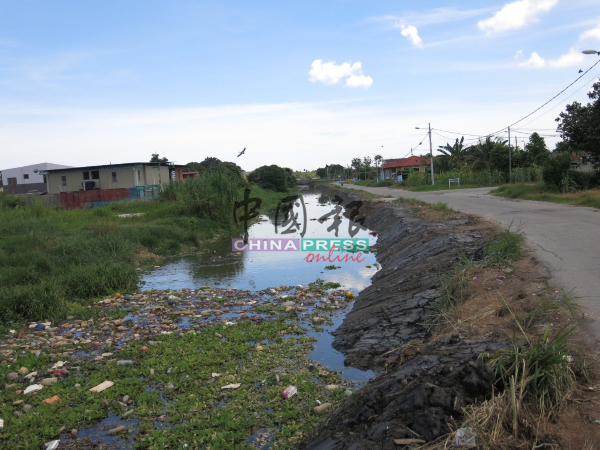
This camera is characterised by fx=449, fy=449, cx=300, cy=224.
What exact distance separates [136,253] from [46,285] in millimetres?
5778

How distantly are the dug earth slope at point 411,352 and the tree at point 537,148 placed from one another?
32228mm

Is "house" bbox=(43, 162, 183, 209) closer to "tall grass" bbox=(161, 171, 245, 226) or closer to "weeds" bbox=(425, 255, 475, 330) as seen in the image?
"tall grass" bbox=(161, 171, 245, 226)

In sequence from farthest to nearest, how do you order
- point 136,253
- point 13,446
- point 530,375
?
point 136,253 < point 13,446 < point 530,375

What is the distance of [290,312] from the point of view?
8.51m

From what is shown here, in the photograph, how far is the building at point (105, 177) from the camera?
115 ft

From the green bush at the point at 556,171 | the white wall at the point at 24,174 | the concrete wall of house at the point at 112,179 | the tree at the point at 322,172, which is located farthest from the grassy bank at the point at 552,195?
the tree at the point at 322,172

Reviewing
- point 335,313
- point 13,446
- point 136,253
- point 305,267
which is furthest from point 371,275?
point 13,446

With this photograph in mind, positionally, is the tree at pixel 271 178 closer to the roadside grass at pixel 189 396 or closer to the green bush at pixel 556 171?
the green bush at pixel 556 171

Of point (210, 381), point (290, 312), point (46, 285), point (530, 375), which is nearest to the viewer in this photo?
point (530, 375)

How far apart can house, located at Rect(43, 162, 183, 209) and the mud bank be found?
2421cm

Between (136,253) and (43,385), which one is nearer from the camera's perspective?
(43,385)

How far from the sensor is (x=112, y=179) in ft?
117

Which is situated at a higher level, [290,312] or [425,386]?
[425,386]

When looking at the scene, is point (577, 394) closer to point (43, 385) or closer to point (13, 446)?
point (13, 446)
